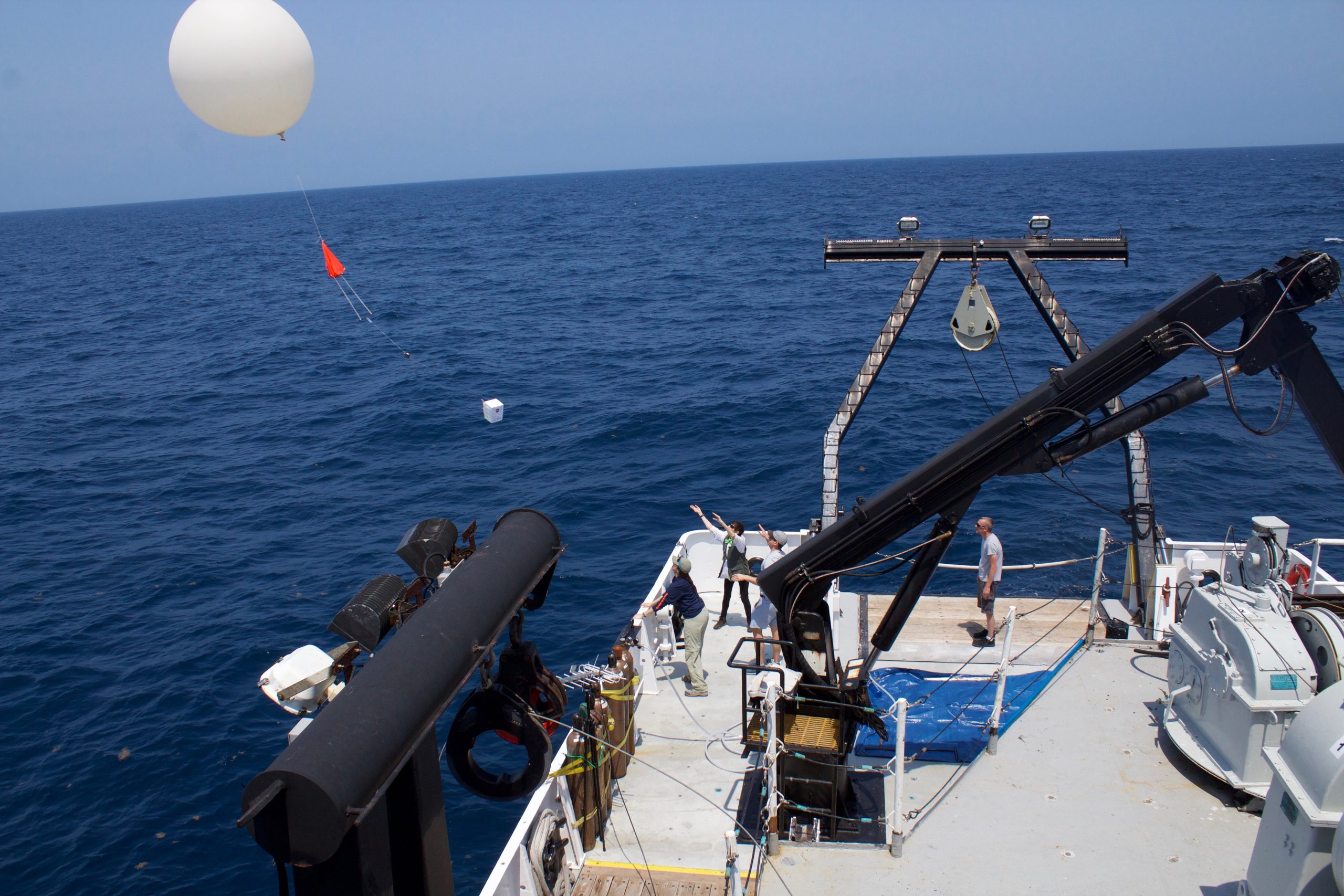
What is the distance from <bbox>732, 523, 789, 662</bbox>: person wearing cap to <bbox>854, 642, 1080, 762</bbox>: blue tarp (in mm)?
1407

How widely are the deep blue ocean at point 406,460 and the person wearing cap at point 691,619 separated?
15.0ft

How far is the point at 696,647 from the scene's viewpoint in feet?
38.6

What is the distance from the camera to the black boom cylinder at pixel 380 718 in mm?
3512

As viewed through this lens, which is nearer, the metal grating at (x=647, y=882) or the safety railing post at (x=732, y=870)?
the safety railing post at (x=732, y=870)

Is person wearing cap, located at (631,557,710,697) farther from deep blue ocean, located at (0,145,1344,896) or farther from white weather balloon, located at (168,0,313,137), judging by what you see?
white weather balloon, located at (168,0,313,137)

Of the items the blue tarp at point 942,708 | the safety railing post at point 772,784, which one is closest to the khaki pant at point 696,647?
the blue tarp at point 942,708

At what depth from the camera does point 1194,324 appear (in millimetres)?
8469

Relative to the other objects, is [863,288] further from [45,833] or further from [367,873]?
[367,873]

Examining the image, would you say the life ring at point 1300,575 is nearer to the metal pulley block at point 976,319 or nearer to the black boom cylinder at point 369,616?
the metal pulley block at point 976,319

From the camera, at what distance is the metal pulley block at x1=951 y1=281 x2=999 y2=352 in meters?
12.8

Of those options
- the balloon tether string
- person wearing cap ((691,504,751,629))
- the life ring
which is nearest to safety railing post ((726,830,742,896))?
person wearing cap ((691,504,751,629))

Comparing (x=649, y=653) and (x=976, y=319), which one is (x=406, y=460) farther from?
(x=976, y=319)

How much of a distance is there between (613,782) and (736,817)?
149 cm

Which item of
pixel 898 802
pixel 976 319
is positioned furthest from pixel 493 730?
pixel 976 319
